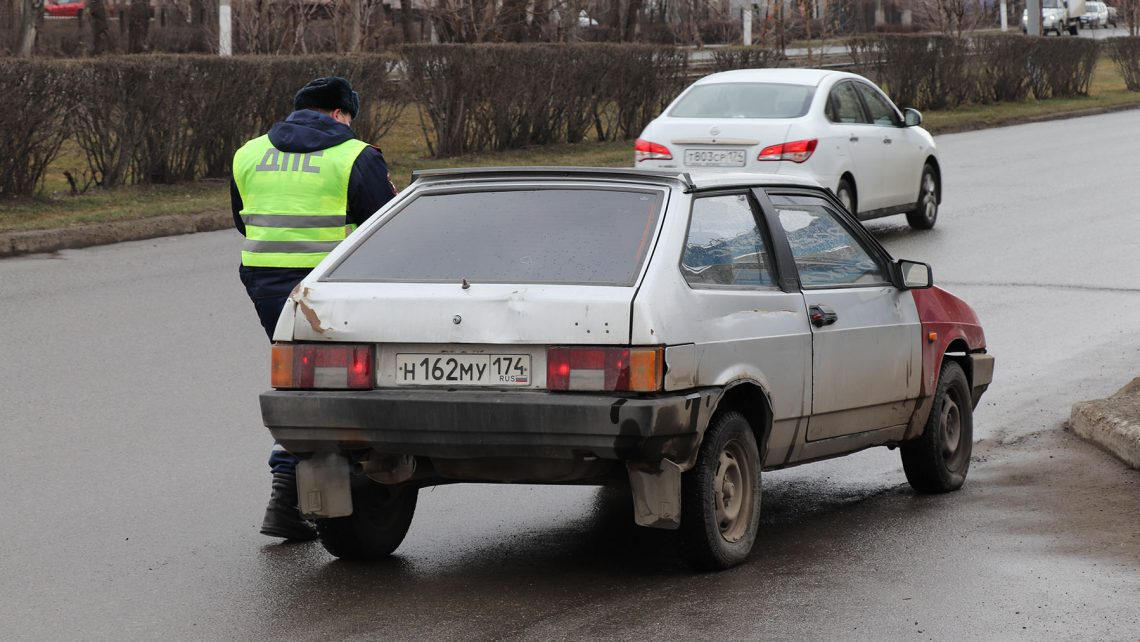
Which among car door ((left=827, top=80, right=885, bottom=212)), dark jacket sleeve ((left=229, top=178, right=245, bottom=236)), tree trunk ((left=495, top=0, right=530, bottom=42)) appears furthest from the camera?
tree trunk ((left=495, top=0, right=530, bottom=42))

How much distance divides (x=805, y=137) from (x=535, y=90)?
9692 millimetres

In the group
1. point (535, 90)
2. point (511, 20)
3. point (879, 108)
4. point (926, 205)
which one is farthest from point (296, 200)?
point (511, 20)

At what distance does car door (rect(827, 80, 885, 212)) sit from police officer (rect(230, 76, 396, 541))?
959cm

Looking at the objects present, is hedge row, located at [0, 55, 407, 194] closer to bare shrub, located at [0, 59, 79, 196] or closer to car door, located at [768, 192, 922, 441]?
bare shrub, located at [0, 59, 79, 196]

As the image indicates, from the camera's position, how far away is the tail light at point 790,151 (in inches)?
594

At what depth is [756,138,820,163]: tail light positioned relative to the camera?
15078 millimetres

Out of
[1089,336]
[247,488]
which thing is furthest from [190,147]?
[247,488]

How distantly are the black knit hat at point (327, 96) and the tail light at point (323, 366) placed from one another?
1.34 meters

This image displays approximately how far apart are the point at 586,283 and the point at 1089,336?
6434mm

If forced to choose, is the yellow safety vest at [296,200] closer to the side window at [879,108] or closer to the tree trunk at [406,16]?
the side window at [879,108]

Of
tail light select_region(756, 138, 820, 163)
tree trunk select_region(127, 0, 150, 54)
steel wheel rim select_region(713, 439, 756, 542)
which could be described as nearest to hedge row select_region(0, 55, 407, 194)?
→ tail light select_region(756, 138, 820, 163)

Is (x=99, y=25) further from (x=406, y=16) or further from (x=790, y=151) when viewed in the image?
(x=790, y=151)

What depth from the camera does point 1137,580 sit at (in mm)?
5711

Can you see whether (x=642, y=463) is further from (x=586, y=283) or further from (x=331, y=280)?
(x=331, y=280)
